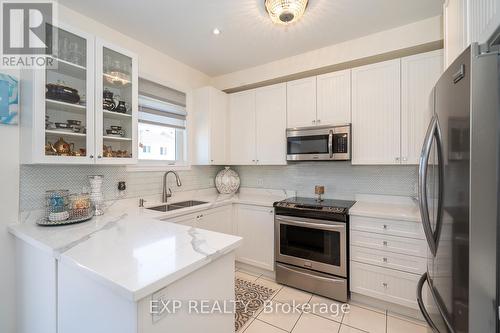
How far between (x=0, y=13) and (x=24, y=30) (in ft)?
0.46

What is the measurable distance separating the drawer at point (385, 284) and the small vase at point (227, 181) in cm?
186

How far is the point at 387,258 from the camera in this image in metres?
1.98

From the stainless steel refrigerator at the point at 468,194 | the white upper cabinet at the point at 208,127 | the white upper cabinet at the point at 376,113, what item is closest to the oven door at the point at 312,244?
the white upper cabinet at the point at 376,113

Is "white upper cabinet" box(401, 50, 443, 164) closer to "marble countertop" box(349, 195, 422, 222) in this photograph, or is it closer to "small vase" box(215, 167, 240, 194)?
"marble countertop" box(349, 195, 422, 222)

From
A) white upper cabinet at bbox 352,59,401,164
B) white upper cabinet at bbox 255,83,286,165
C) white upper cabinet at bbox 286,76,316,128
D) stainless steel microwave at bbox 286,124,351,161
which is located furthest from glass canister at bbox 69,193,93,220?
white upper cabinet at bbox 352,59,401,164

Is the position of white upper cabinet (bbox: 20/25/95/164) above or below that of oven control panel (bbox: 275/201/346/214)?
above

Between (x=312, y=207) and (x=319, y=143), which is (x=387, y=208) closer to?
(x=312, y=207)

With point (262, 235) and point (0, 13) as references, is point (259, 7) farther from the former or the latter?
point (262, 235)

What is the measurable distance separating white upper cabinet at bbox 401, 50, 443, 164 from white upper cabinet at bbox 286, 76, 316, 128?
0.89 metres

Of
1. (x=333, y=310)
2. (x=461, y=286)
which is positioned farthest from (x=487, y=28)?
(x=333, y=310)

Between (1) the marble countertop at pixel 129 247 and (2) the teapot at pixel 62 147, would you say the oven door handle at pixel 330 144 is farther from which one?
(2) the teapot at pixel 62 147

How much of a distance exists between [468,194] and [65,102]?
239 centimetres

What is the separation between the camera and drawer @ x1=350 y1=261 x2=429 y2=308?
1896 millimetres

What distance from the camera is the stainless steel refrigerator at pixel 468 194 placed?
2.26 feet
